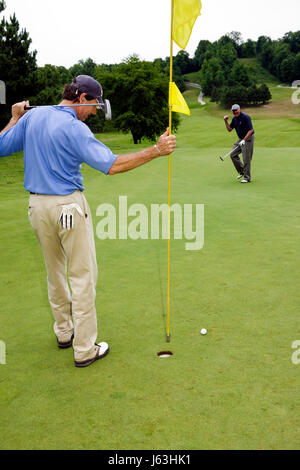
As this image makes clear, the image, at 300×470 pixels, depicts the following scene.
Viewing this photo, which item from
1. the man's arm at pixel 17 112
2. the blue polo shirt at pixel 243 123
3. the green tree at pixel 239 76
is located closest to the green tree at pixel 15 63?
the blue polo shirt at pixel 243 123

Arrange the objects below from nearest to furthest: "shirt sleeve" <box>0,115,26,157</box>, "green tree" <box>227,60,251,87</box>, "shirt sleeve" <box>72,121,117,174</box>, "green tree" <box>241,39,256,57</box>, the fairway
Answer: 1. the fairway
2. "shirt sleeve" <box>72,121,117,174</box>
3. "shirt sleeve" <box>0,115,26,157</box>
4. "green tree" <box>227,60,251,87</box>
5. "green tree" <box>241,39,256,57</box>

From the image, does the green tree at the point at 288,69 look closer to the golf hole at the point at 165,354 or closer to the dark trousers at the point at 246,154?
the dark trousers at the point at 246,154

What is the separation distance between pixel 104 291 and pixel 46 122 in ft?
7.97

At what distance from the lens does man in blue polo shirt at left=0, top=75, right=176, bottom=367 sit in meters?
3.40

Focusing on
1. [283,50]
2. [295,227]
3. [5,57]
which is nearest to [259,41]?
[283,50]

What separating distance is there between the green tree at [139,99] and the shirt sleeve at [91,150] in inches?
1730

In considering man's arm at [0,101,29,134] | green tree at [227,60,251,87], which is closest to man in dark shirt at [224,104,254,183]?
man's arm at [0,101,29,134]

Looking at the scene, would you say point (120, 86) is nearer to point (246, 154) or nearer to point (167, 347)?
point (246, 154)

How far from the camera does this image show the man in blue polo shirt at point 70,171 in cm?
340

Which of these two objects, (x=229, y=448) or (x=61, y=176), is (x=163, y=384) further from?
(x=61, y=176)

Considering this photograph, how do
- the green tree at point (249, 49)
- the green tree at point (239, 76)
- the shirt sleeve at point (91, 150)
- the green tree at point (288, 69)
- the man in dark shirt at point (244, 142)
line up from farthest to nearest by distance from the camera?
the green tree at point (249, 49), the green tree at point (288, 69), the green tree at point (239, 76), the man in dark shirt at point (244, 142), the shirt sleeve at point (91, 150)

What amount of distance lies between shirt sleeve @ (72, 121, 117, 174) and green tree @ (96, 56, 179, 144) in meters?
43.9

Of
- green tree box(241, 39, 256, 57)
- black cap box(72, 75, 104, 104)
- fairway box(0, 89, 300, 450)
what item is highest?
green tree box(241, 39, 256, 57)

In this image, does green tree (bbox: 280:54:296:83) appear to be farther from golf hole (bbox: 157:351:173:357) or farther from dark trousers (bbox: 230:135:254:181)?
golf hole (bbox: 157:351:173:357)
